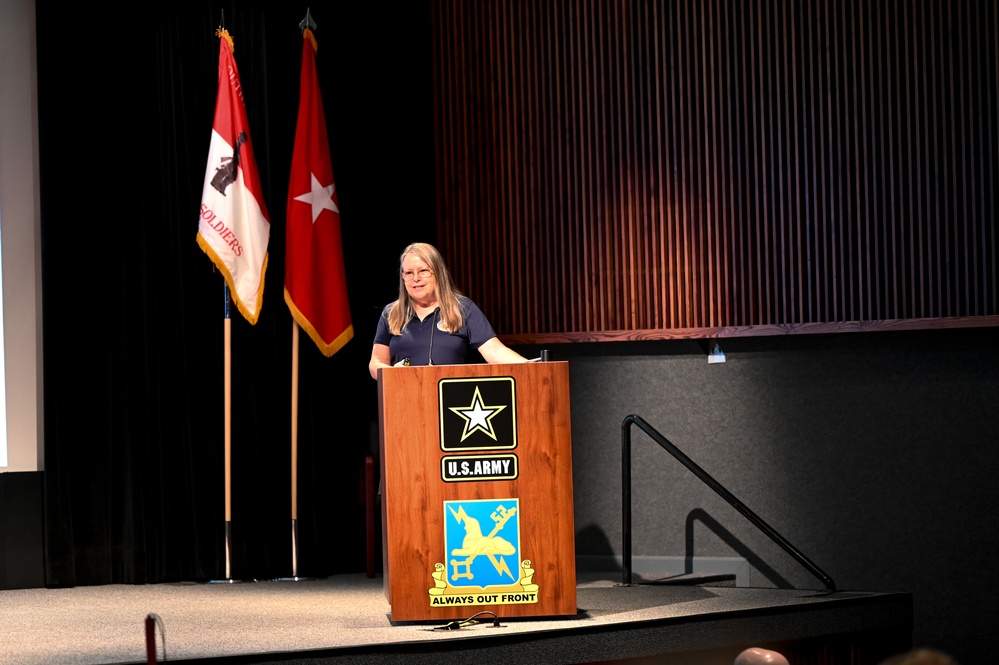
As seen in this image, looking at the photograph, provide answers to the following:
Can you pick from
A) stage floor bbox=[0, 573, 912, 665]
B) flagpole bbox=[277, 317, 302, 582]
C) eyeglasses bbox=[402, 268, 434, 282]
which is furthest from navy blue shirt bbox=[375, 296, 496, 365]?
flagpole bbox=[277, 317, 302, 582]

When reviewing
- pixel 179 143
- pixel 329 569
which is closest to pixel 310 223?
pixel 179 143

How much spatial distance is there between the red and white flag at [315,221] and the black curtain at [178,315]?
0.61 ft

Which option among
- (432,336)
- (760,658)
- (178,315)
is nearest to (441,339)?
(432,336)

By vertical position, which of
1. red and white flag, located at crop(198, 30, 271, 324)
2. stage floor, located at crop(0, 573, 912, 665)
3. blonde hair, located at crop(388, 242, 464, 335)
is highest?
red and white flag, located at crop(198, 30, 271, 324)

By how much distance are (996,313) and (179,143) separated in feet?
12.1

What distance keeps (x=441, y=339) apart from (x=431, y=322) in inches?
2.9

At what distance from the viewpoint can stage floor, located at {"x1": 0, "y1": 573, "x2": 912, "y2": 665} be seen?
11.2 ft

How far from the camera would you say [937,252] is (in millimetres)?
5242

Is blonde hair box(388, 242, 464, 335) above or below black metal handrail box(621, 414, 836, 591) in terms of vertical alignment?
above

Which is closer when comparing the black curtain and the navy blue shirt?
the navy blue shirt

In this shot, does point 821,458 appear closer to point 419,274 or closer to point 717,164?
point 717,164

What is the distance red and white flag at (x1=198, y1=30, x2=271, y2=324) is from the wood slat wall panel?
1106mm

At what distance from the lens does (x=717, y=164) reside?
559 centimetres

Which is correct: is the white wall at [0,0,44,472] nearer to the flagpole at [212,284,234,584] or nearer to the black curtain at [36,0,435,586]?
A: the black curtain at [36,0,435,586]
